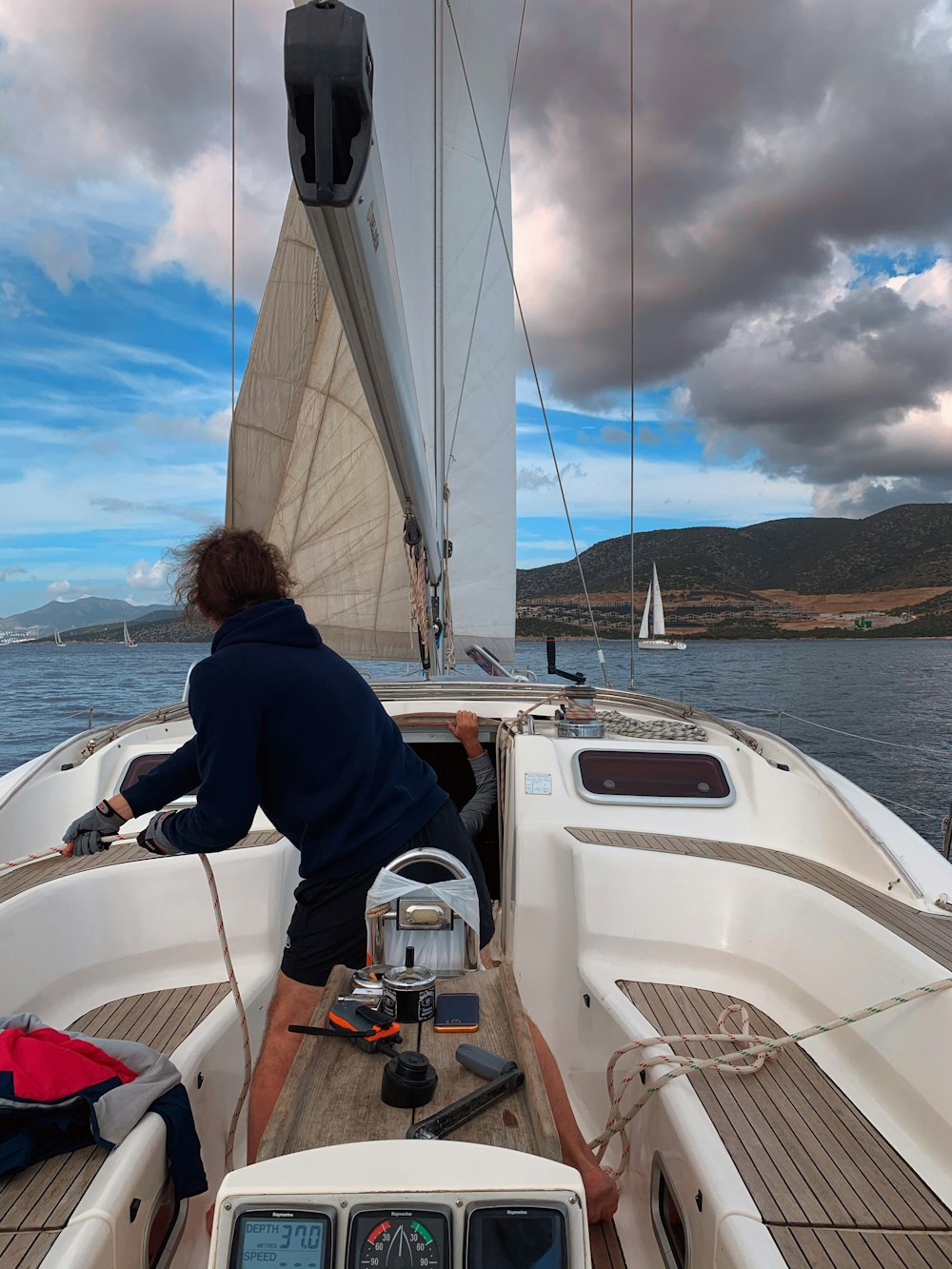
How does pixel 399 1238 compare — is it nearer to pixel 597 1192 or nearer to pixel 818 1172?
pixel 597 1192

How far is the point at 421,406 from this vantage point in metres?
4.53

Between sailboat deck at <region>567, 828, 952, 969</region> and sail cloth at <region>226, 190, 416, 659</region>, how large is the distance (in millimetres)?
4561

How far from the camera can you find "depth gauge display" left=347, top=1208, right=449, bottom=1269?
40.6 inches

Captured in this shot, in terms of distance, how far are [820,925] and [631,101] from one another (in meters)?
5.59

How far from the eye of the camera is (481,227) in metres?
8.45

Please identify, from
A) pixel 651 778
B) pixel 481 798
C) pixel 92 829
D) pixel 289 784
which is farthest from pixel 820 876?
pixel 92 829

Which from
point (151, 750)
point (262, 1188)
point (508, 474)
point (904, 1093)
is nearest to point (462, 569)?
point (508, 474)

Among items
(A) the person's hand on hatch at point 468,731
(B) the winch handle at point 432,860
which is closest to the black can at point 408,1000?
(B) the winch handle at point 432,860

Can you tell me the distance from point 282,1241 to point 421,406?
3.98 metres

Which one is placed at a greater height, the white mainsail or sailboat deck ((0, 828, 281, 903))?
sailboat deck ((0, 828, 281, 903))

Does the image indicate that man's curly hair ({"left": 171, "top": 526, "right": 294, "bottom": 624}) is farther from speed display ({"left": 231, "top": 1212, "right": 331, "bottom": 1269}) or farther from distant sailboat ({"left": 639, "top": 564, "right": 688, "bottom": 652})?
distant sailboat ({"left": 639, "top": 564, "right": 688, "bottom": 652})

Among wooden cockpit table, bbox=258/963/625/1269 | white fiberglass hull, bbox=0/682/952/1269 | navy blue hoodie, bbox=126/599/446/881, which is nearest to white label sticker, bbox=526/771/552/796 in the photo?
white fiberglass hull, bbox=0/682/952/1269

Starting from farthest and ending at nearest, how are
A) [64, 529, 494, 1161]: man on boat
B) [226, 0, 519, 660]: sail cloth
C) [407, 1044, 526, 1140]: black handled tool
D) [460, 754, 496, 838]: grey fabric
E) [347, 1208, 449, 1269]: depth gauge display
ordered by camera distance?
1. [226, 0, 519, 660]: sail cloth
2. [460, 754, 496, 838]: grey fabric
3. [64, 529, 494, 1161]: man on boat
4. [407, 1044, 526, 1140]: black handled tool
5. [347, 1208, 449, 1269]: depth gauge display

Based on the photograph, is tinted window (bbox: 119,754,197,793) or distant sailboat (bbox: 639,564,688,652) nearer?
tinted window (bbox: 119,754,197,793)
